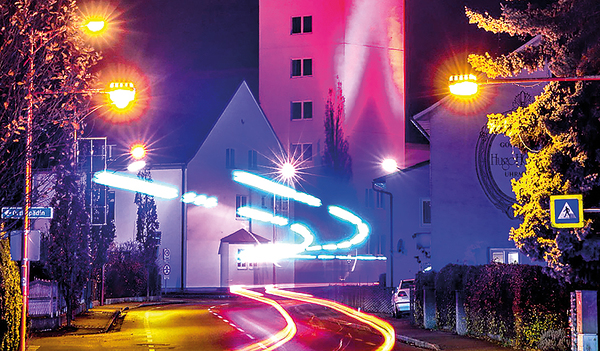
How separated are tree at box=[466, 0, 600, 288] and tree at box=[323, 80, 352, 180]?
49998mm

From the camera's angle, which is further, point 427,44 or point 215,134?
point 427,44

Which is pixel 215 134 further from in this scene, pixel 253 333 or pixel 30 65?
pixel 30 65

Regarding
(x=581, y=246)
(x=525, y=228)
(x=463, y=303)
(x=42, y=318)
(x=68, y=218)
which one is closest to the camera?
(x=581, y=246)

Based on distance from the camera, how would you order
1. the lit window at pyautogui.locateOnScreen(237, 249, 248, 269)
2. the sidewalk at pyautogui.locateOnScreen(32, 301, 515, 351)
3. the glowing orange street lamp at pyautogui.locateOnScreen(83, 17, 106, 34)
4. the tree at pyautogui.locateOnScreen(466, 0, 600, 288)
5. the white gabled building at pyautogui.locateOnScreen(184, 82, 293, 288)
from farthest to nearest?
the lit window at pyautogui.locateOnScreen(237, 249, 248, 269)
the white gabled building at pyautogui.locateOnScreen(184, 82, 293, 288)
the sidewalk at pyautogui.locateOnScreen(32, 301, 515, 351)
the tree at pyautogui.locateOnScreen(466, 0, 600, 288)
the glowing orange street lamp at pyautogui.locateOnScreen(83, 17, 106, 34)

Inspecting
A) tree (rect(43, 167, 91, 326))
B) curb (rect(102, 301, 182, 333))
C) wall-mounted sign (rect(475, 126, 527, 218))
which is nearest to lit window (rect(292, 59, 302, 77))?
curb (rect(102, 301, 182, 333))

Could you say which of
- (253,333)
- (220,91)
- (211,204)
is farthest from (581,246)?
(220,91)

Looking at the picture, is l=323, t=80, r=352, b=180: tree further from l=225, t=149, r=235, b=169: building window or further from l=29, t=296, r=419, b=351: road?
l=29, t=296, r=419, b=351: road

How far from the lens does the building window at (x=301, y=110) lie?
71812mm

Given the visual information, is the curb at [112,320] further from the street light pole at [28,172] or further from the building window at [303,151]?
the building window at [303,151]

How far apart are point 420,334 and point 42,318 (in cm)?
1398

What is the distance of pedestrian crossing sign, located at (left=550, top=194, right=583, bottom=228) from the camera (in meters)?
16.3

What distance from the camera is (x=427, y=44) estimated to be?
74938 mm

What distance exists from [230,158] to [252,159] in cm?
219

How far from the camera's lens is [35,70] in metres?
15.7
